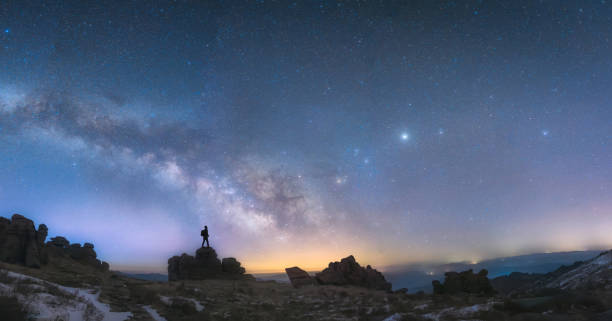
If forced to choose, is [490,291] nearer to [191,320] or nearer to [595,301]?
[595,301]

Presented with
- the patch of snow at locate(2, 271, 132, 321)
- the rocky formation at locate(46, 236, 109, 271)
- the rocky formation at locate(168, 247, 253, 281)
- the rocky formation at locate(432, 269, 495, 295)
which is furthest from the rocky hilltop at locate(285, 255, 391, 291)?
the rocky formation at locate(46, 236, 109, 271)

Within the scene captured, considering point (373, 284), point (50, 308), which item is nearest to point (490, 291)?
point (373, 284)

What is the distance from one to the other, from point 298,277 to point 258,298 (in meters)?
14.4

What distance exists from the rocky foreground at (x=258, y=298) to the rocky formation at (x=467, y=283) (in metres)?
0.09

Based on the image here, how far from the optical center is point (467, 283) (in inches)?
1053

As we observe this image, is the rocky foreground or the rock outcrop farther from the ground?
the rock outcrop

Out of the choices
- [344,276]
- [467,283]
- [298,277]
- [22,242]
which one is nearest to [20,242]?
[22,242]

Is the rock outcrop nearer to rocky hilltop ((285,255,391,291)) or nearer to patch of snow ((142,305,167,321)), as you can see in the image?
patch of snow ((142,305,167,321))

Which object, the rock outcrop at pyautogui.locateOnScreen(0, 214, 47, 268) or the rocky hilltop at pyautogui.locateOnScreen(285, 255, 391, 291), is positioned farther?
the rocky hilltop at pyautogui.locateOnScreen(285, 255, 391, 291)

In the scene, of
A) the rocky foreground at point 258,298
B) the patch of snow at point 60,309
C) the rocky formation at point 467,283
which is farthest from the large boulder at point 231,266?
the patch of snow at point 60,309

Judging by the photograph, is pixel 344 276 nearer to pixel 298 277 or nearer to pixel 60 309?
pixel 298 277

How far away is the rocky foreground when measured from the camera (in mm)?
10008

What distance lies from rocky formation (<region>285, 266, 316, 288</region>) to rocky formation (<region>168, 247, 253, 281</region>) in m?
9.21

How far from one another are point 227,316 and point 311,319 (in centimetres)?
494
